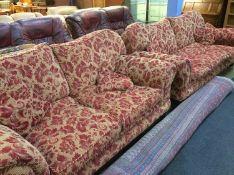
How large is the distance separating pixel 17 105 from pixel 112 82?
83 cm

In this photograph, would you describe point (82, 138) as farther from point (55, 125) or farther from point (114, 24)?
point (114, 24)

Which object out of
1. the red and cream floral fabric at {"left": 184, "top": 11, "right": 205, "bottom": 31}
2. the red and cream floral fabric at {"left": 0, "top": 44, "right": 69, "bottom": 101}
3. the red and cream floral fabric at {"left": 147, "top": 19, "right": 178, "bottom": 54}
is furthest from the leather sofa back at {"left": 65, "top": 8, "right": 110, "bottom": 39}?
the red and cream floral fabric at {"left": 184, "top": 11, "right": 205, "bottom": 31}

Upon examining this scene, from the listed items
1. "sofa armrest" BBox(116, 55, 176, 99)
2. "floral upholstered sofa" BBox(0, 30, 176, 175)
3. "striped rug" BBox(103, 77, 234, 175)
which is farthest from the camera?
"sofa armrest" BBox(116, 55, 176, 99)

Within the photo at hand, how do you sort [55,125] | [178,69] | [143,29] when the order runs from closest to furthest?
[55,125] < [178,69] < [143,29]

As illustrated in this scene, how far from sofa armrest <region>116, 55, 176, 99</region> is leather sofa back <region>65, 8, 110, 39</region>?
0.85m

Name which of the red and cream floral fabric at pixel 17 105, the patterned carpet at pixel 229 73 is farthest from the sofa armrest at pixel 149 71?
the patterned carpet at pixel 229 73

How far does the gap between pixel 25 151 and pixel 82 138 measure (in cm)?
38

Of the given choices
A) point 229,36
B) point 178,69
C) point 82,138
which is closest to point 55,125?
point 82,138

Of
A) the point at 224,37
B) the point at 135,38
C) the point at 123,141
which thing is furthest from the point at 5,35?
the point at 224,37

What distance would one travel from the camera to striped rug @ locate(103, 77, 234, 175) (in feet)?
5.19

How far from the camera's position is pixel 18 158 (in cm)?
103

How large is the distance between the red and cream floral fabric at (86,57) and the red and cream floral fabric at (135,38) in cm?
23

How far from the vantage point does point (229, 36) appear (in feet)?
11.1

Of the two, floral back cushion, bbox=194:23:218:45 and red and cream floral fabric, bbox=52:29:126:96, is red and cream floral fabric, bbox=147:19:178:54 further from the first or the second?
floral back cushion, bbox=194:23:218:45
